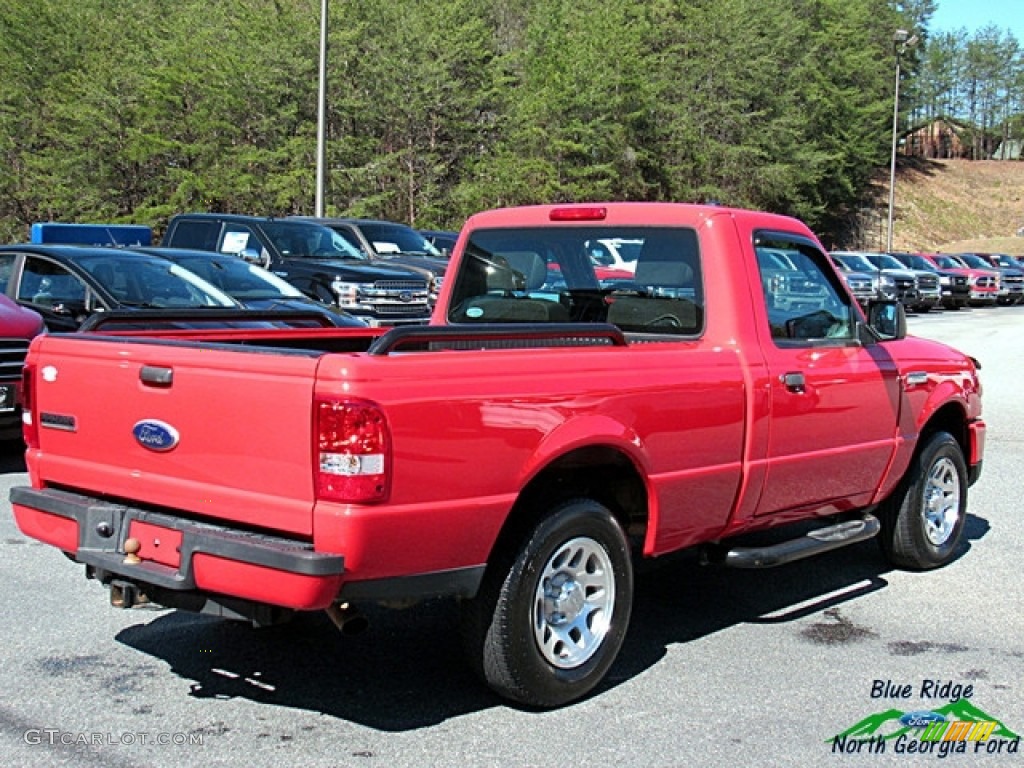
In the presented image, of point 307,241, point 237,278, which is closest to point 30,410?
point 237,278

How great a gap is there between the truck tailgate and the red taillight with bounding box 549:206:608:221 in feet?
7.25

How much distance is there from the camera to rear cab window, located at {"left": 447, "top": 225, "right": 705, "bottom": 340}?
562 cm

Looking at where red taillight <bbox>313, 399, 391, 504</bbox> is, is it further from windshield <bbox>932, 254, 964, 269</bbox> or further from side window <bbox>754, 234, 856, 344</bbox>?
windshield <bbox>932, 254, 964, 269</bbox>

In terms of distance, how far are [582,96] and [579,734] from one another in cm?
4811

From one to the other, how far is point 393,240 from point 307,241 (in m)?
2.98

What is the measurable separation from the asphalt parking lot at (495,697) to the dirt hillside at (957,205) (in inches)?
3192

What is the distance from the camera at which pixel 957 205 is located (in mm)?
99000

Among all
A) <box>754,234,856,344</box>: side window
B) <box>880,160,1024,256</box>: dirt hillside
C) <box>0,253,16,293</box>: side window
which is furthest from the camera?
<box>880,160,1024,256</box>: dirt hillside

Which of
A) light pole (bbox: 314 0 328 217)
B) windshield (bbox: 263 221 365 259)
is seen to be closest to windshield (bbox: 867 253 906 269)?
light pole (bbox: 314 0 328 217)

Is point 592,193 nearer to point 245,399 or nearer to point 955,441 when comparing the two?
point 955,441

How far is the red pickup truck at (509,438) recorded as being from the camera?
395 centimetres

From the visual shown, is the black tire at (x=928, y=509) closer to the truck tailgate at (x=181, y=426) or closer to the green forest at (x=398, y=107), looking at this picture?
the truck tailgate at (x=181, y=426)

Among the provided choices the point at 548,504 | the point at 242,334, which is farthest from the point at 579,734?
the point at 242,334

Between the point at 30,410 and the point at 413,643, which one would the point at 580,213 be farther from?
the point at 30,410
